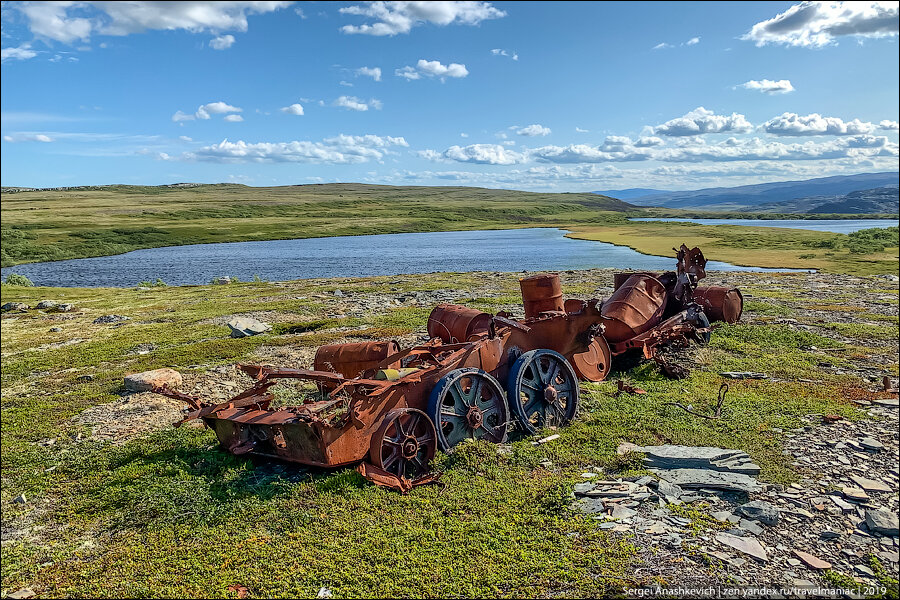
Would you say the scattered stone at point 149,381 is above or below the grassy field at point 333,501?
above

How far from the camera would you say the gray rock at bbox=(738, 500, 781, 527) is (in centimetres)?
656

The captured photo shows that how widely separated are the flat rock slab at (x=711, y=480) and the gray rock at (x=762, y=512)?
324mm

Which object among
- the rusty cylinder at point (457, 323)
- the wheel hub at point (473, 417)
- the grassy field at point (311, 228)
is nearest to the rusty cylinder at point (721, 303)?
the rusty cylinder at point (457, 323)

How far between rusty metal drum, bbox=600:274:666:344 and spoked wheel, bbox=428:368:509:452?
4933mm

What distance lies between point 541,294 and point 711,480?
18.5 feet

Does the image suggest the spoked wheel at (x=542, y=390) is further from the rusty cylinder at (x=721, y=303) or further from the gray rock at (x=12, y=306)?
the gray rock at (x=12, y=306)

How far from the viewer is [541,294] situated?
40.5ft

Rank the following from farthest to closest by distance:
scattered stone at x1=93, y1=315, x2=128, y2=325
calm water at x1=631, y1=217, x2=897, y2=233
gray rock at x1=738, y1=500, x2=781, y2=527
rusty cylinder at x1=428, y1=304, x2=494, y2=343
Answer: calm water at x1=631, y1=217, x2=897, y2=233
scattered stone at x1=93, y1=315, x2=128, y2=325
rusty cylinder at x1=428, y1=304, x2=494, y2=343
gray rock at x1=738, y1=500, x2=781, y2=527

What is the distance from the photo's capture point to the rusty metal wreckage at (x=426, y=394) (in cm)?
754

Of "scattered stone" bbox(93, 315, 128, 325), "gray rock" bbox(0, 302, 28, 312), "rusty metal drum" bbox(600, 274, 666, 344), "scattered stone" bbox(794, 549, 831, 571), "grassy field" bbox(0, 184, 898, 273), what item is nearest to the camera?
"scattered stone" bbox(794, 549, 831, 571)

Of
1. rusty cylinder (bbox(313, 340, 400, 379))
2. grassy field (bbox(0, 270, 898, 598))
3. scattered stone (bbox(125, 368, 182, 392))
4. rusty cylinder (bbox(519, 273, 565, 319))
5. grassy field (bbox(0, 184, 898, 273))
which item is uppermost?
grassy field (bbox(0, 184, 898, 273))

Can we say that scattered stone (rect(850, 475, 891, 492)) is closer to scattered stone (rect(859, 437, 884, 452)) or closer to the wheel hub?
scattered stone (rect(859, 437, 884, 452))

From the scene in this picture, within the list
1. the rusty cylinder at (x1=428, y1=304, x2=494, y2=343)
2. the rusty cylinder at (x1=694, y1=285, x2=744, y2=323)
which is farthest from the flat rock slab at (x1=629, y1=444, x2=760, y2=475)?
the rusty cylinder at (x1=694, y1=285, x2=744, y2=323)

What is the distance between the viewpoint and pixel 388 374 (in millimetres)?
7930
